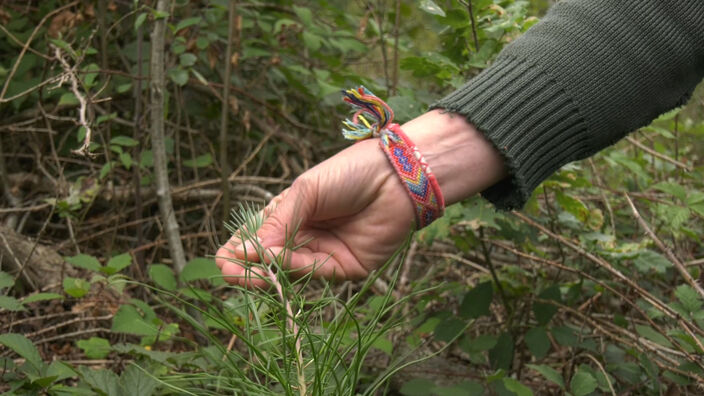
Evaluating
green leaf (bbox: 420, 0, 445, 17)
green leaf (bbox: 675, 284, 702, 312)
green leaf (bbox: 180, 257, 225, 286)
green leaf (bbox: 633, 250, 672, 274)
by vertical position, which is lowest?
green leaf (bbox: 633, 250, 672, 274)

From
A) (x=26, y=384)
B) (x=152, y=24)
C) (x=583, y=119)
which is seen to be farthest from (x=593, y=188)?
(x=26, y=384)

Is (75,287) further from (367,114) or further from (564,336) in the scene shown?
(564,336)

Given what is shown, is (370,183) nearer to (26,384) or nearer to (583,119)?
(583,119)

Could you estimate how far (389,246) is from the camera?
125 centimetres

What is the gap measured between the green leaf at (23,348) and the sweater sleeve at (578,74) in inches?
35.4

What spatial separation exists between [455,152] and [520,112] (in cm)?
15

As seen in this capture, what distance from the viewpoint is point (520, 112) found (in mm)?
1245

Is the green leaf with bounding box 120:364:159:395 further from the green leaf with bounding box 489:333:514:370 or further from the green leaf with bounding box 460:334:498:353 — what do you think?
the green leaf with bounding box 489:333:514:370

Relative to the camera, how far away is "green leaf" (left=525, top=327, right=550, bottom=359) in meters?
1.55

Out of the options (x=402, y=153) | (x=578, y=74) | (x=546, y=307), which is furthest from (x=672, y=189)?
(x=402, y=153)

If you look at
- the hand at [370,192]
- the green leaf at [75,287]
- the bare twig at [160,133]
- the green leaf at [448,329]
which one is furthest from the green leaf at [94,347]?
the green leaf at [448,329]

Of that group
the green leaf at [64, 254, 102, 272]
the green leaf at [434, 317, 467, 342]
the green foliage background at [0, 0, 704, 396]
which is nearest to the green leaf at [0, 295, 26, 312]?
the green foliage background at [0, 0, 704, 396]

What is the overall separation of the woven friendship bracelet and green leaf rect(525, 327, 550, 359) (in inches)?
20.6

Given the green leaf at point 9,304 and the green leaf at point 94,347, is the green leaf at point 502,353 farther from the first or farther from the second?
the green leaf at point 9,304
